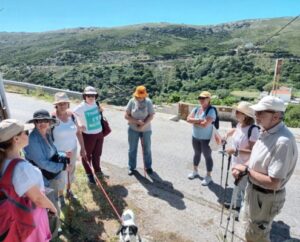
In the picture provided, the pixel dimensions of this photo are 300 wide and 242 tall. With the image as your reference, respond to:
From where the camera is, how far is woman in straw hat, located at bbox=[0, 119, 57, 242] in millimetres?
2811

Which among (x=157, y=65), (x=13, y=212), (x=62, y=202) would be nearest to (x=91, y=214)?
(x=62, y=202)

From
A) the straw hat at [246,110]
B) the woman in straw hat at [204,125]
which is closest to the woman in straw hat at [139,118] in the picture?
the woman in straw hat at [204,125]

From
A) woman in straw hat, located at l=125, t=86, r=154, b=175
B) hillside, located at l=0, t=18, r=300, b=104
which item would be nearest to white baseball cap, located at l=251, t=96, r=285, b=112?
woman in straw hat, located at l=125, t=86, r=154, b=175

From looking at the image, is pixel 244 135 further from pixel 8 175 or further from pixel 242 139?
pixel 8 175

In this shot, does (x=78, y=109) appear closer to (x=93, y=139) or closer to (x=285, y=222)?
(x=93, y=139)

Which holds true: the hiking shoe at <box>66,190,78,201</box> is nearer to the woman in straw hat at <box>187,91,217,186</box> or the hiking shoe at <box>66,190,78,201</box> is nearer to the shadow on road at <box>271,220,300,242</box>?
the woman in straw hat at <box>187,91,217,186</box>

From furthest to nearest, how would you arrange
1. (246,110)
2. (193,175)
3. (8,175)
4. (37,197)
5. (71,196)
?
(193,175), (71,196), (246,110), (37,197), (8,175)

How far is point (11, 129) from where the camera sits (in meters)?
2.98

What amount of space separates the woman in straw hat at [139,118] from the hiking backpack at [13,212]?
139 inches

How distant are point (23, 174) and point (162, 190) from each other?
11.6 ft

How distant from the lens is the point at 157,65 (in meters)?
99.3

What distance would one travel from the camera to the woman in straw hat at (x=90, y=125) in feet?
18.9

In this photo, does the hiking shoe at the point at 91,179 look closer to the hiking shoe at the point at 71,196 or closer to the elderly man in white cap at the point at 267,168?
the hiking shoe at the point at 71,196

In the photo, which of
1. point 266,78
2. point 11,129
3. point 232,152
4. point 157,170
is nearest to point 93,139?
point 157,170
